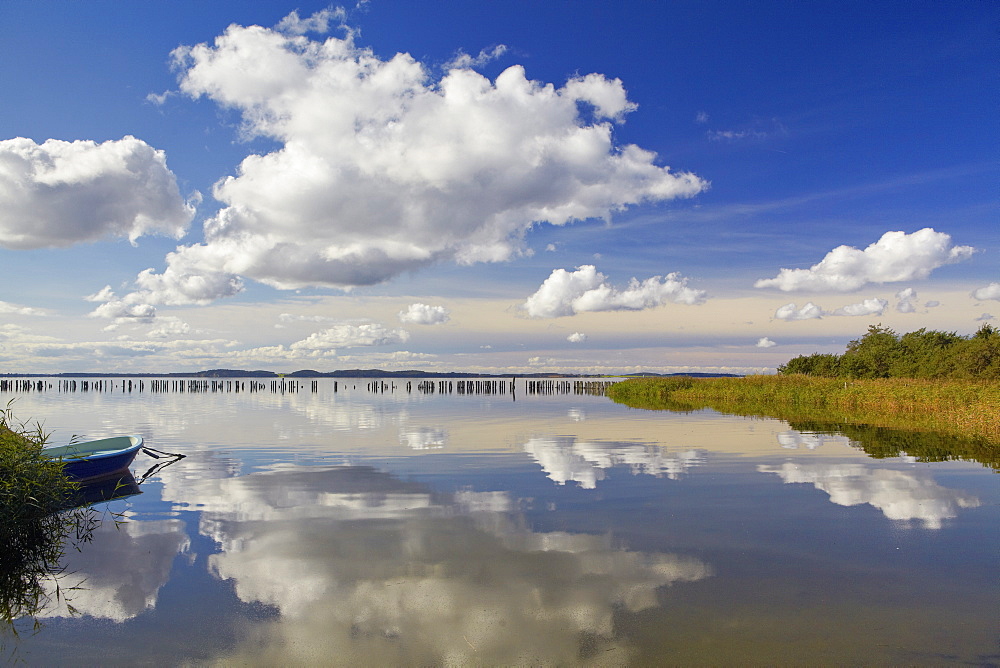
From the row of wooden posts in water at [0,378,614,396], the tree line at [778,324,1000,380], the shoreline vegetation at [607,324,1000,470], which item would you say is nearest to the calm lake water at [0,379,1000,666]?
the shoreline vegetation at [607,324,1000,470]

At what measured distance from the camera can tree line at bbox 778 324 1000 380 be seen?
5150 cm

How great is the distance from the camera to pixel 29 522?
10398 millimetres

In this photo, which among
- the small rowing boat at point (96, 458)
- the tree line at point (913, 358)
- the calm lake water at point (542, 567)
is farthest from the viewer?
the tree line at point (913, 358)

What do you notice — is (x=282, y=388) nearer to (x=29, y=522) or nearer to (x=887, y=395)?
(x=887, y=395)

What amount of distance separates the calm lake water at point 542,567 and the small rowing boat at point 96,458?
129 cm

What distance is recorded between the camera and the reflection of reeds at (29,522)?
933cm

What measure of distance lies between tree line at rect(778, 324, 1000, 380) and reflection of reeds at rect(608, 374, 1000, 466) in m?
10.8

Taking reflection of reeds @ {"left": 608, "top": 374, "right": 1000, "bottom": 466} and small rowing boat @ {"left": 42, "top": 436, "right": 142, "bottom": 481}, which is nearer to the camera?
small rowing boat @ {"left": 42, "top": 436, "right": 142, "bottom": 481}

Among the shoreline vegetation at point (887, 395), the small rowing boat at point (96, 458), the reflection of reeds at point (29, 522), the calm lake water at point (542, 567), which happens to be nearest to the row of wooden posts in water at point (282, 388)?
the shoreline vegetation at point (887, 395)

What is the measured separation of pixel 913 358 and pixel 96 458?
250ft

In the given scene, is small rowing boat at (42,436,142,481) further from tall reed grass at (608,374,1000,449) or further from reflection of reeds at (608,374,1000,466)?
tall reed grass at (608,374,1000,449)

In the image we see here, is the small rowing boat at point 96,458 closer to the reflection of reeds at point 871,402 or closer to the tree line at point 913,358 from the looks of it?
the reflection of reeds at point 871,402

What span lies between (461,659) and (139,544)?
8064 mm

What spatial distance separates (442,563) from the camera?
9625 millimetres
